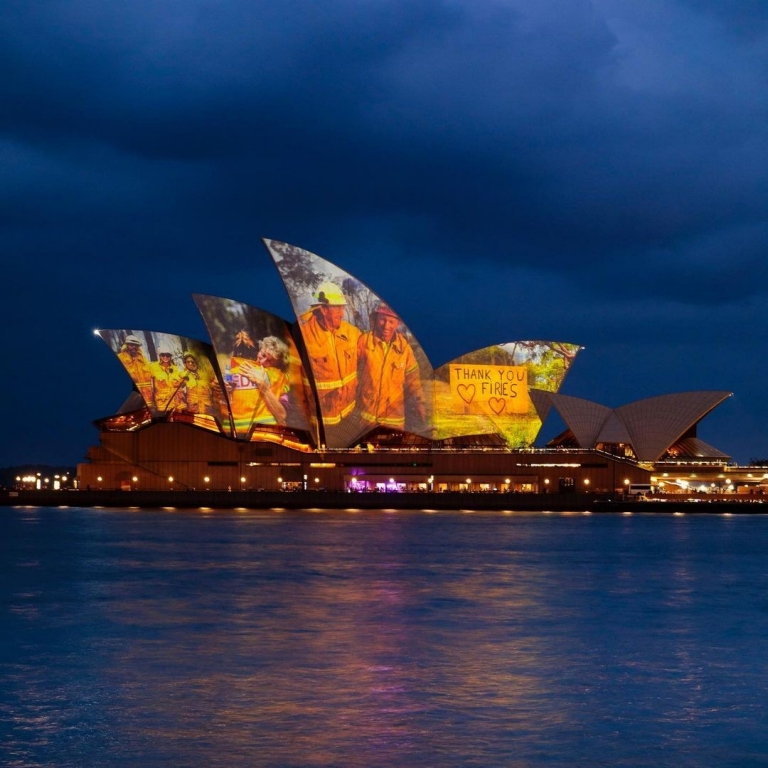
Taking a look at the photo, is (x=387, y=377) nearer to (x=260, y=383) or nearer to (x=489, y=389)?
(x=489, y=389)

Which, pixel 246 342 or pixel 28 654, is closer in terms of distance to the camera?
pixel 28 654

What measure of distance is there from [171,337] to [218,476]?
803cm

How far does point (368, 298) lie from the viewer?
6347cm

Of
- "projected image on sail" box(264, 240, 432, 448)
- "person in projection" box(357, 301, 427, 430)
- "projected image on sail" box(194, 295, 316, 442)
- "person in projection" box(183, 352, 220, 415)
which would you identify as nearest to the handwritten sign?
"projected image on sail" box(264, 240, 432, 448)

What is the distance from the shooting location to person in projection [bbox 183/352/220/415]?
6575 cm

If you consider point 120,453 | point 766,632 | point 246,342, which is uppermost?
point 246,342

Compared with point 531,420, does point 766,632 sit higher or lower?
lower

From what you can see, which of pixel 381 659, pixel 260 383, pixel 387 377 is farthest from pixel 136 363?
pixel 381 659

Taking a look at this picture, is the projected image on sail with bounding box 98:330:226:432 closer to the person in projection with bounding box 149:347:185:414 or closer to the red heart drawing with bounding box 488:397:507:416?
the person in projection with bounding box 149:347:185:414

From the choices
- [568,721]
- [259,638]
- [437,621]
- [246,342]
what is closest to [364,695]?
[568,721]

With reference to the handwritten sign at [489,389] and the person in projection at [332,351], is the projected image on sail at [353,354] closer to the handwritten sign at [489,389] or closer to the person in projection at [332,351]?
the person in projection at [332,351]

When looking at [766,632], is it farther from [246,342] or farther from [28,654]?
[246,342]

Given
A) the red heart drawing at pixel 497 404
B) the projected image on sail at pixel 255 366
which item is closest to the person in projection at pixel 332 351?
the projected image on sail at pixel 255 366

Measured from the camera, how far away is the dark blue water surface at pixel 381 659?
11305 millimetres
